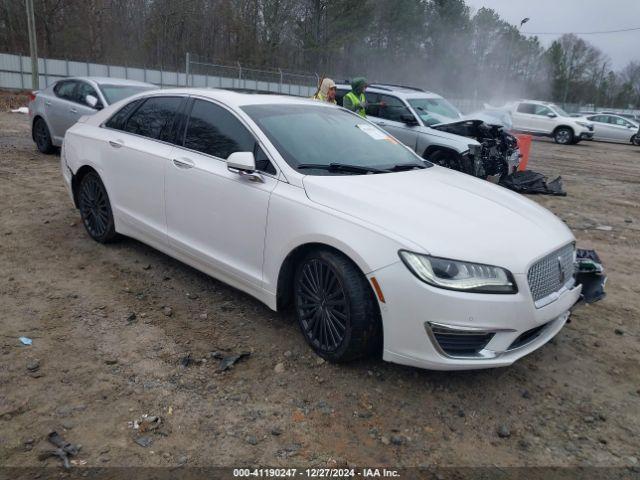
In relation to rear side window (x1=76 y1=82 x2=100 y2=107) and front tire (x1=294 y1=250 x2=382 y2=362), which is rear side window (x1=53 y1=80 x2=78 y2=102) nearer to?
rear side window (x1=76 y1=82 x2=100 y2=107)

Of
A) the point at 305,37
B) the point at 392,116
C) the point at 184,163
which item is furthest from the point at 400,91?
the point at 305,37

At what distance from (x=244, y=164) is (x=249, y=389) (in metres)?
1.41

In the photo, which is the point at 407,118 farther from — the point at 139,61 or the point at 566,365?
the point at 139,61

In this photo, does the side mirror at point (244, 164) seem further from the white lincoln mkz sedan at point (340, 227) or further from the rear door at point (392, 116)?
the rear door at point (392, 116)

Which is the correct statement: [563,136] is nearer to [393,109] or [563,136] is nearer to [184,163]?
[393,109]

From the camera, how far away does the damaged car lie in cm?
892

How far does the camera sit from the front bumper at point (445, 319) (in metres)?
2.77

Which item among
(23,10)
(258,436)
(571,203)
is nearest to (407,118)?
(571,203)

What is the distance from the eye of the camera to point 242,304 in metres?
4.09

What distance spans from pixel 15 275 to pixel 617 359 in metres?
Result: 4.66

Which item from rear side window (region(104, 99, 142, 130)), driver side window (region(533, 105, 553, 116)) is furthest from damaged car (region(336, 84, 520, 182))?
driver side window (region(533, 105, 553, 116))

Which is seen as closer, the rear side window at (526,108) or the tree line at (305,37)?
the rear side window at (526,108)

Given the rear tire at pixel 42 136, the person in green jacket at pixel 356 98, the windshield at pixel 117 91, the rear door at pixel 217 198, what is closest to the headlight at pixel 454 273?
the rear door at pixel 217 198

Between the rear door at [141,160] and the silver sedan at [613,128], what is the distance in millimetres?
25951
